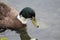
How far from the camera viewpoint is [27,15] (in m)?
5.73

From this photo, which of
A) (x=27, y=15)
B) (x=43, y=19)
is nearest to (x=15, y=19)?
(x=27, y=15)

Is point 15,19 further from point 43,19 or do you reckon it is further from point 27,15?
point 43,19

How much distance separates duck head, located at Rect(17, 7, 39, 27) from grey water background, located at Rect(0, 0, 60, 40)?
0.13m

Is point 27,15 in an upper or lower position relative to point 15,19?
upper

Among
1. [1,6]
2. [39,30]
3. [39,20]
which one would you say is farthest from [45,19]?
[1,6]

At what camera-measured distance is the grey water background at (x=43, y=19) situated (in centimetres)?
527

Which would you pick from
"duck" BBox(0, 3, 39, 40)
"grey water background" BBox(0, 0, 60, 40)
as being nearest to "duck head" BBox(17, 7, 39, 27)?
"duck" BBox(0, 3, 39, 40)

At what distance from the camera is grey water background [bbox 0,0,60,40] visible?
527 centimetres

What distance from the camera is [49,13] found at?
6.11 meters

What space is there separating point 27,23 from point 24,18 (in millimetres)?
122

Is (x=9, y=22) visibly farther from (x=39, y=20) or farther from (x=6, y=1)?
(x=6, y=1)

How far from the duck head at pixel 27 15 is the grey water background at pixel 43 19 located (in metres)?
0.13

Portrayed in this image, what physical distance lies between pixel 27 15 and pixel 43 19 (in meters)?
0.38

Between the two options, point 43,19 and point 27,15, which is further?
point 43,19
